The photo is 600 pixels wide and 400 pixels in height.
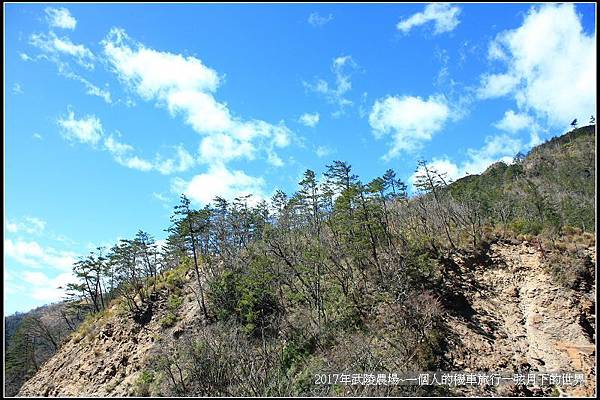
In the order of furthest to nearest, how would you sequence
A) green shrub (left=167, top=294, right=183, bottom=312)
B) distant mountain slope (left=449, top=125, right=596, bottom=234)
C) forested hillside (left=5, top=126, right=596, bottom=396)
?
distant mountain slope (left=449, top=125, right=596, bottom=234), green shrub (left=167, top=294, right=183, bottom=312), forested hillside (left=5, top=126, right=596, bottom=396)

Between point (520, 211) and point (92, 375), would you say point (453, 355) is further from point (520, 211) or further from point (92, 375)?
point (520, 211)

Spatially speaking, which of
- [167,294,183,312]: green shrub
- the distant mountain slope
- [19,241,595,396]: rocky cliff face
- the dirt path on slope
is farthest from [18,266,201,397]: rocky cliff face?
the distant mountain slope

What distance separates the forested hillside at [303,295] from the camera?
864 inches

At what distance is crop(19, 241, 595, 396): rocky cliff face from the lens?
2327cm

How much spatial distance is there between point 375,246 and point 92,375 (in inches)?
926

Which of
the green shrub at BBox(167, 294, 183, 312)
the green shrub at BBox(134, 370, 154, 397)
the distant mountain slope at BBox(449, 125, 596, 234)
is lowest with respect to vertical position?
the green shrub at BBox(134, 370, 154, 397)

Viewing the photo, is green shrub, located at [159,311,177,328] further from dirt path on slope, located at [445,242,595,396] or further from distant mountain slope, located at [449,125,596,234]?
distant mountain slope, located at [449,125,596,234]

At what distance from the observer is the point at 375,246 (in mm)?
32312

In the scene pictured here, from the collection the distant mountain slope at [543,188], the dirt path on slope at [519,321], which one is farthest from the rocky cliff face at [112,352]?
the distant mountain slope at [543,188]

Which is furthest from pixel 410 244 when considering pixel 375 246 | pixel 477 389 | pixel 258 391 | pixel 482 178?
pixel 482 178

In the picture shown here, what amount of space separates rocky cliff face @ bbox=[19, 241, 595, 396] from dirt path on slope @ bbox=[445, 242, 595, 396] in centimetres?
5

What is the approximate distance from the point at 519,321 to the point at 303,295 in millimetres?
14344

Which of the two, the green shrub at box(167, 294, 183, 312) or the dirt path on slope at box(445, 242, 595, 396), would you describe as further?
the green shrub at box(167, 294, 183, 312)

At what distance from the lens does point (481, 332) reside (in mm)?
25328
